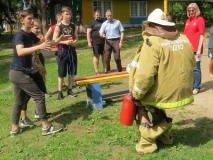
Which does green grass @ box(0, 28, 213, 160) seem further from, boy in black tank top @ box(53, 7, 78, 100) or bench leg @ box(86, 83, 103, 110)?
boy in black tank top @ box(53, 7, 78, 100)

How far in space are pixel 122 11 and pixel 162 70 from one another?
3015 centimetres

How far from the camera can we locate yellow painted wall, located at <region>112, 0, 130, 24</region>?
107 ft

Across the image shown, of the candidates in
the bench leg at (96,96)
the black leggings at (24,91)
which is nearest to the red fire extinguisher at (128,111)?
the black leggings at (24,91)

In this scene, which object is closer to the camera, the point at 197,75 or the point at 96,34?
the point at 197,75

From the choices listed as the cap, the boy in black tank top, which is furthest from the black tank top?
the cap

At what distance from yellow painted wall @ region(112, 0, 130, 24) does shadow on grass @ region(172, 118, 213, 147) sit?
1125 inches

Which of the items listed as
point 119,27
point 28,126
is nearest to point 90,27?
point 119,27

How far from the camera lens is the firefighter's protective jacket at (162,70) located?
342 cm

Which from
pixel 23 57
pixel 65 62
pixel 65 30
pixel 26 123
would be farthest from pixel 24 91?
pixel 65 30

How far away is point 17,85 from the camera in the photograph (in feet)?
15.4

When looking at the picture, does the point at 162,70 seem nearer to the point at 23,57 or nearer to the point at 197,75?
the point at 23,57

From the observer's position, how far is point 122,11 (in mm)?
32750

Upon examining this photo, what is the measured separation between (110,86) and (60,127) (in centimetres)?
291

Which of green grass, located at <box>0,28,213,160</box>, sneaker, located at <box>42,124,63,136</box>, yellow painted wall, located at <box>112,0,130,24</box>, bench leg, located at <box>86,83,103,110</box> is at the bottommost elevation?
green grass, located at <box>0,28,213,160</box>
